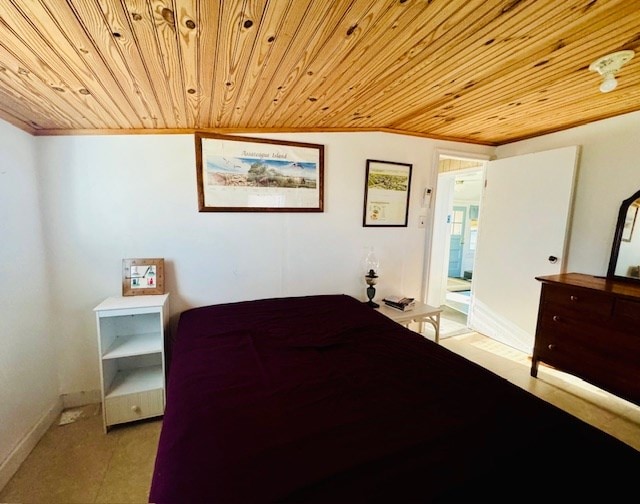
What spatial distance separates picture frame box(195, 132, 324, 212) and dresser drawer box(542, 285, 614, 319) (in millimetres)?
2033

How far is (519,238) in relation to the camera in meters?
2.81

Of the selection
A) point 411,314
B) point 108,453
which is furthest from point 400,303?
point 108,453

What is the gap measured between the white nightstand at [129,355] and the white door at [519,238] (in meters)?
3.22

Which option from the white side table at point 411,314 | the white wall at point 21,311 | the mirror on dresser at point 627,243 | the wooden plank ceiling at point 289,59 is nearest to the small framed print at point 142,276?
Answer: the white wall at point 21,311

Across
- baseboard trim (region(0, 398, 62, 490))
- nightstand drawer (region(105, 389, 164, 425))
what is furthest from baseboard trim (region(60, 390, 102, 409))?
nightstand drawer (region(105, 389, 164, 425))

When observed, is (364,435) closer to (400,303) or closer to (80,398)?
(400,303)

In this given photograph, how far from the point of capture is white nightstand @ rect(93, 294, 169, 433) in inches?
65.3

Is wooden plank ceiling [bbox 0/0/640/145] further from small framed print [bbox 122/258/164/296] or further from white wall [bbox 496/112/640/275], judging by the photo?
small framed print [bbox 122/258/164/296]

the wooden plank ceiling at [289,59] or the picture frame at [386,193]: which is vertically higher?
the wooden plank ceiling at [289,59]

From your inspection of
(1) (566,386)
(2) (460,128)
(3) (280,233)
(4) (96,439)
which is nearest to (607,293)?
(1) (566,386)

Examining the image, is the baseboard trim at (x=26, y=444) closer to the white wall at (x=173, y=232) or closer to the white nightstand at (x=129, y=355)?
the white wall at (x=173, y=232)

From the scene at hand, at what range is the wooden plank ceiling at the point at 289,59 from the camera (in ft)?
2.93

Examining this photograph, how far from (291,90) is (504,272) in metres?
2.81

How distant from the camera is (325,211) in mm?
2396
